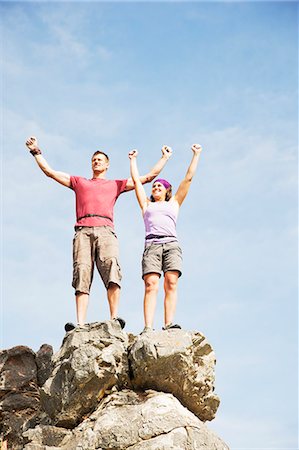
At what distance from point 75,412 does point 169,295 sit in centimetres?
249

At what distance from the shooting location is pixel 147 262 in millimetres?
10922

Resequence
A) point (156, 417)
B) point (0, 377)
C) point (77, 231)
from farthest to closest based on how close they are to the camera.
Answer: point (0, 377) → point (77, 231) → point (156, 417)

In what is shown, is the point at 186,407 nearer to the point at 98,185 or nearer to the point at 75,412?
the point at 75,412

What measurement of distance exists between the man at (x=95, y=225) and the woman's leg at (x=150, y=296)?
0.48m

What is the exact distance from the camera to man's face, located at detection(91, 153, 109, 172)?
12.0 metres

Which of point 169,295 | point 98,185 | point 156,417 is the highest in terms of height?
point 98,185

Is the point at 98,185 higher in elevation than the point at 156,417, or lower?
higher

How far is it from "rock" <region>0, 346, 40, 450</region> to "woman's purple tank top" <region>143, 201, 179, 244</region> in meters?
3.46

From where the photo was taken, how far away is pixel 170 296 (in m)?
10.8

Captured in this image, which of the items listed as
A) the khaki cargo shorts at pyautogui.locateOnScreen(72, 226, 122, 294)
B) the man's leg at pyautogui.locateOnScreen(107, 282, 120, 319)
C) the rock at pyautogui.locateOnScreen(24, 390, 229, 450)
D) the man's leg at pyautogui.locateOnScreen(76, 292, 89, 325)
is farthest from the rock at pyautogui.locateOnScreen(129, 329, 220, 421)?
the khaki cargo shorts at pyautogui.locateOnScreen(72, 226, 122, 294)

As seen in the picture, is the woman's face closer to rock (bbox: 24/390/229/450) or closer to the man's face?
the man's face

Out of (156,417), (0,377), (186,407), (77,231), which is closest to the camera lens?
(156,417)

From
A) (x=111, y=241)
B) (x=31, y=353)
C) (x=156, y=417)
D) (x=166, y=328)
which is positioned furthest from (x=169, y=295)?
(x=31, y=353)

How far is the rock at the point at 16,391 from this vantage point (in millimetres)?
11770
